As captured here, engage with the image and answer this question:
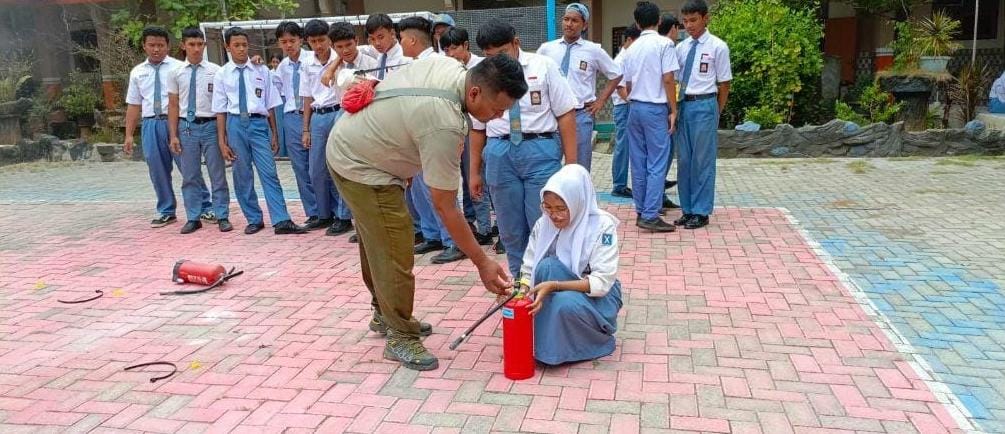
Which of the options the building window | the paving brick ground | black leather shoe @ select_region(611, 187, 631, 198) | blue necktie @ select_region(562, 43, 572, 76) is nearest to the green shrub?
black leather shoe @ select_region(611, 187, 631, 198)

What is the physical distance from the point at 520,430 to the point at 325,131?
3.83 m

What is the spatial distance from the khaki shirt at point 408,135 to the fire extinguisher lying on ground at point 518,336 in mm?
591

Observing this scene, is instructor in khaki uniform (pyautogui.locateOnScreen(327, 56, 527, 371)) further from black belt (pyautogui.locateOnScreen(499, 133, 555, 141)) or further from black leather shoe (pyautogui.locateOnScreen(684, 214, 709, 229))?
black leather shoe (pyautogui.locateOnScreen(684, 214, 709, 229))

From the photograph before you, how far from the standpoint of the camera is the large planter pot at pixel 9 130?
1221 cm

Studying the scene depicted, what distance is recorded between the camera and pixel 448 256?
209 inches

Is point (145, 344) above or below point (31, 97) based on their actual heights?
below

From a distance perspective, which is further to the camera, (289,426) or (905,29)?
(905,29)

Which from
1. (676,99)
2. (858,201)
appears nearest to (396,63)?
(676,99)

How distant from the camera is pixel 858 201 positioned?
22.0 ft

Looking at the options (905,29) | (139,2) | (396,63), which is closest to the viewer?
(396,63)

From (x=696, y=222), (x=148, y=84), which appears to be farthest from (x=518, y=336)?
(x=148, y=84)

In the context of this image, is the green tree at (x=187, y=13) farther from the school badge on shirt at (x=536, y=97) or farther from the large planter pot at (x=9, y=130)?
the school badge on shirt at (x=536, y=97)

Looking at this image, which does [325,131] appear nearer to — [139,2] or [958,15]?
[139,2]

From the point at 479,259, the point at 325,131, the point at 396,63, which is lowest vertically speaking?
the point at 479,259
